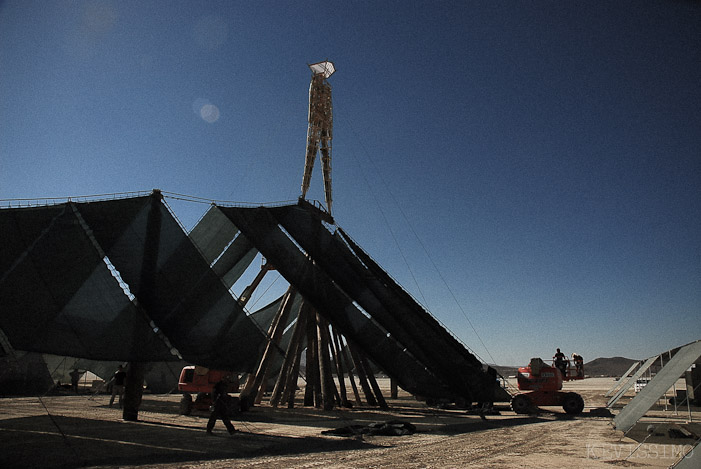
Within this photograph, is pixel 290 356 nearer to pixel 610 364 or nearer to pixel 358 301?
pixel 358 301

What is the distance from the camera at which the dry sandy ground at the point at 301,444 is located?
32.3ft

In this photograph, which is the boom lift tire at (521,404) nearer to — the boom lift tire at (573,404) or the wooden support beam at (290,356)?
the boom lift tire at (573,404)

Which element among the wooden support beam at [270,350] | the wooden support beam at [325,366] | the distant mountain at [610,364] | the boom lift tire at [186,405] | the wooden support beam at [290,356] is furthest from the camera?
the distant mountain at [610,364]

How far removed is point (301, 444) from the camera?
12.1 meters

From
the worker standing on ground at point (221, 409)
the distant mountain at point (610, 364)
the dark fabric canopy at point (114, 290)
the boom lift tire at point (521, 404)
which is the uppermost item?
the dark fabric canopy at point (114, 290)

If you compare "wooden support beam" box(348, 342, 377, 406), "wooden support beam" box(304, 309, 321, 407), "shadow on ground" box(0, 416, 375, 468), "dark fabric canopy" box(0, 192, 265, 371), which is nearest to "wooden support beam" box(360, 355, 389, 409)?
"wooden support beam" box(348, 342, 377, 406)

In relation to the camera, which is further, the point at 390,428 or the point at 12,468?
the point at 390,428

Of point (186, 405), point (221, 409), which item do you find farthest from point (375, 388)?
point (221, 409)

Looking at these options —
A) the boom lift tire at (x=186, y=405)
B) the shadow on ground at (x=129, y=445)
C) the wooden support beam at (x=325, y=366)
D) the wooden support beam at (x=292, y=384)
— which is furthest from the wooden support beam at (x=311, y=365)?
the shadow on ground at (x=129, y=445)

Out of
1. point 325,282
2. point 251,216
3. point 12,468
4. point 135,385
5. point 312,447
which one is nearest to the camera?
point 12,468

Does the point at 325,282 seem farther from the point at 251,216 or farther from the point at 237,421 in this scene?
the point at 237,421

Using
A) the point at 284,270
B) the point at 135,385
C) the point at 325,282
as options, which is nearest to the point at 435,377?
the point at 325,282

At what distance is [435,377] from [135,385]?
1365cm

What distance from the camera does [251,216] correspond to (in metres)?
19.8
